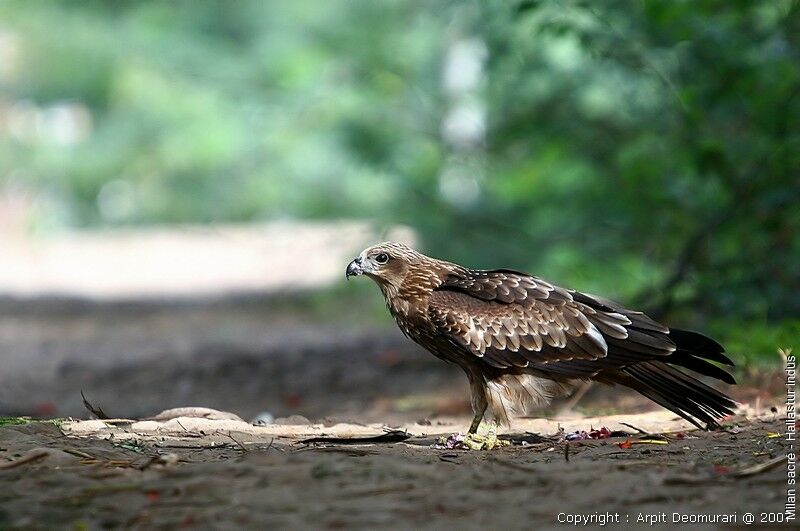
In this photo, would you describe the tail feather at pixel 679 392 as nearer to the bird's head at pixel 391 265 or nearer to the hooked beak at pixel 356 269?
the bird's head at pixel 391 265

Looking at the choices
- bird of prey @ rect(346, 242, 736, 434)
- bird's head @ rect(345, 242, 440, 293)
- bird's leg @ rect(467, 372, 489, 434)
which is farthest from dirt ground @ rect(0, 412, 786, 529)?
bird's head @ rect(345, 242, 440, 293)

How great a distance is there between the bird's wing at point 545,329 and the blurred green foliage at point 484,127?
2.82m

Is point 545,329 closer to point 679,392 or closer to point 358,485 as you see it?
point 679,392

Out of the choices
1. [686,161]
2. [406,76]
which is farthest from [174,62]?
[686,161]

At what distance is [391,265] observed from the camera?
6.55 meters

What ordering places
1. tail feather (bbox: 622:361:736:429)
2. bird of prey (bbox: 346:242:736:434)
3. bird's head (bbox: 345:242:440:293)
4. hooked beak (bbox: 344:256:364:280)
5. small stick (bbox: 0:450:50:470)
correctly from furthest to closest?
hooked beak (bbox: 344:256:364:280)
bird's head (bbox: 345:242:440:293)
bird of prey (bbox: 346:242:736:434)
tail feather (bbox: 622:361:736:429)
small stick (bbox: 0:450:50:470)

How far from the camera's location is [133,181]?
29.4 m

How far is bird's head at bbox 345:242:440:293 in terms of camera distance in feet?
21.3

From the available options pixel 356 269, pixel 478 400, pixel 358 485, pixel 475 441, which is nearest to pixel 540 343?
pixel 478 400

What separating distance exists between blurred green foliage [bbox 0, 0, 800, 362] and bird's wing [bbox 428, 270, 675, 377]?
2819 mm

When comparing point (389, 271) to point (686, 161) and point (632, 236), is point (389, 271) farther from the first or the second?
point (632, 236)

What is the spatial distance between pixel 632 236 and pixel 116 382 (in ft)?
17.9

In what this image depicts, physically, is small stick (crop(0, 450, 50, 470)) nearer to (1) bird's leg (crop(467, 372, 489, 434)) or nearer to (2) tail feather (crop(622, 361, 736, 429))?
(1) bird's leg (crop(467, 372, 489, 434))

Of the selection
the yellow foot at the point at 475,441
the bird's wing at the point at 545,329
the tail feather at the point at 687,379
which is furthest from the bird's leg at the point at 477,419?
the tail feather at the point at 687,379
